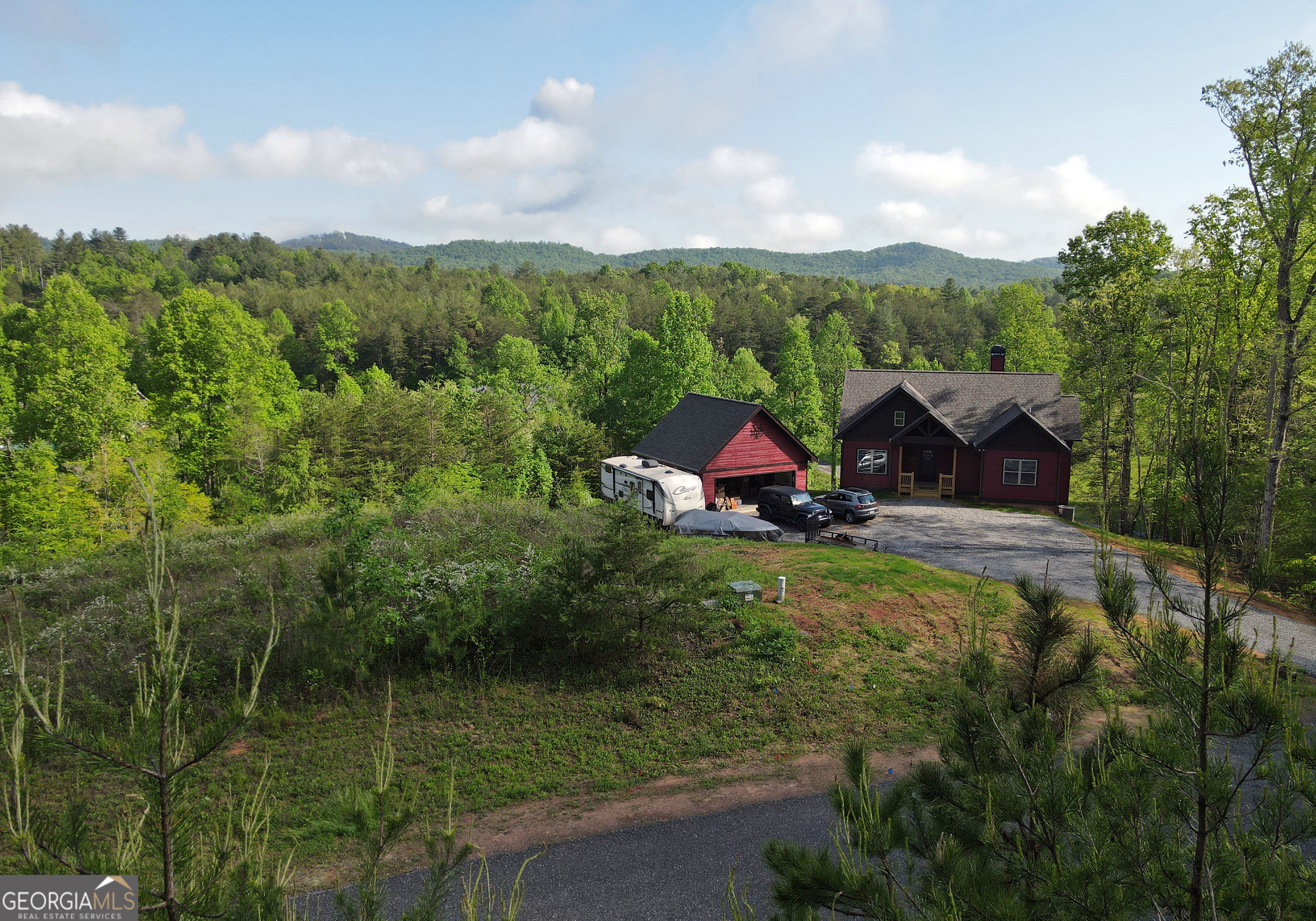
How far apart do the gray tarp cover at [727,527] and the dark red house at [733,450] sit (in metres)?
4.94

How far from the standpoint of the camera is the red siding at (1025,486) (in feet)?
108

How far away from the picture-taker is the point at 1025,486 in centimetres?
3344

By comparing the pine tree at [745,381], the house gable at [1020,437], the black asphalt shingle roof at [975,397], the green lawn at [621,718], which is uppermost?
the pine tree at [745,381]

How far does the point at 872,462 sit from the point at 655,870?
29.8 metres

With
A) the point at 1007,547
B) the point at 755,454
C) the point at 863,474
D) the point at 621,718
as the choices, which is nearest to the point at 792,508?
the point at 755,454

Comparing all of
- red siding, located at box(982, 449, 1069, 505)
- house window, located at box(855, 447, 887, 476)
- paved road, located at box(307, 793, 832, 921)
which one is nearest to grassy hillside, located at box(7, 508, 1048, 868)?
paved road, located at box(307, 793, 832, 921)

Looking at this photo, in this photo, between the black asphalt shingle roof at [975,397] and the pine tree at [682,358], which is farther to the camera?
the pine tree at [682,358]

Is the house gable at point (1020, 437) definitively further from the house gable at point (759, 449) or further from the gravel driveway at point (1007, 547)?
the house gable at point (759, 449)

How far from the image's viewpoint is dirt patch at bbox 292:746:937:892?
9.52 m

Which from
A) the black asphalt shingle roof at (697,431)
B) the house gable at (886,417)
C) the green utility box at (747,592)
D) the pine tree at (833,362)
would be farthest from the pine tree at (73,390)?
the pine tree at (833,362)

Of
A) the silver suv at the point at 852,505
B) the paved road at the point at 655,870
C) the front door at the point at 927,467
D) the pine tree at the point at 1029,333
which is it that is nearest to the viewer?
the paved road at the point at 655,870

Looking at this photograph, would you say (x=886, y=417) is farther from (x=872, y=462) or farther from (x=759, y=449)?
(x=759, y=449)

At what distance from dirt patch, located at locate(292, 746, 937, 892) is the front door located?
25.9 meters

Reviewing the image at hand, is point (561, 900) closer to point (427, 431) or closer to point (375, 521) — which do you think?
point (375, 521)
